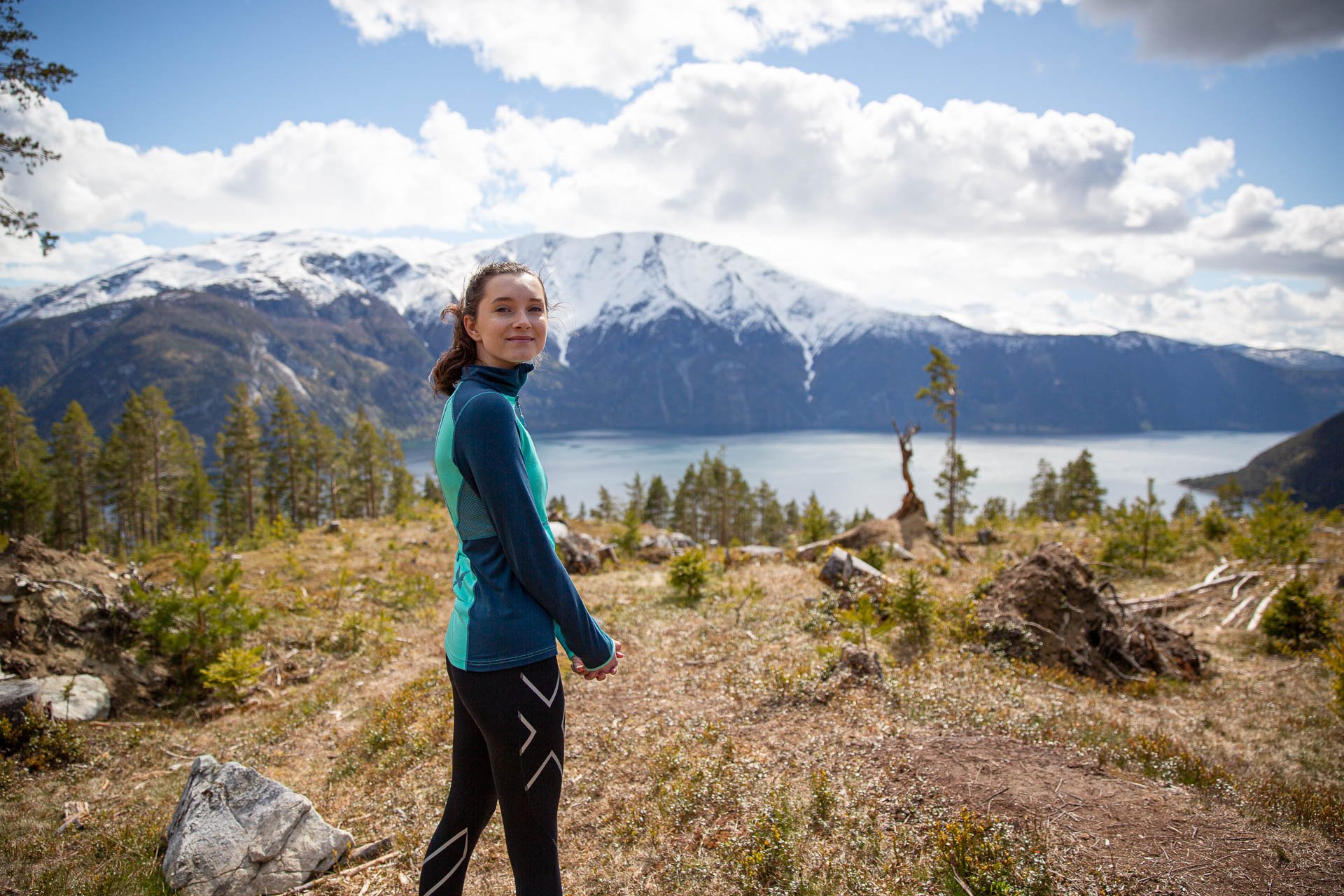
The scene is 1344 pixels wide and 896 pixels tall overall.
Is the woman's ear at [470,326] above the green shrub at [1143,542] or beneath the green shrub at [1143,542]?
above

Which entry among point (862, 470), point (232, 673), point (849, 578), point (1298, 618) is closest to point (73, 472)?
point (232, 673)

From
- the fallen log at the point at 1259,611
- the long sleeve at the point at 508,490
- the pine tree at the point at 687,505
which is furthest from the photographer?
the pine tree at the point at 687,505

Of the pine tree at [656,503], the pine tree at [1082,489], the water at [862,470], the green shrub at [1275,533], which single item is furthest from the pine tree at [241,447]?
the pine tree at [1082,489]

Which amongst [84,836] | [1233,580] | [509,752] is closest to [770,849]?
[509,752]

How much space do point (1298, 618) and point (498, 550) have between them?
12642mm

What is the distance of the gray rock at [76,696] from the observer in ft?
20.4

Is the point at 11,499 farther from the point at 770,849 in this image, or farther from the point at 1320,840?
the point at 1320,840

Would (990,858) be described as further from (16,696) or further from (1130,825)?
(16,696)

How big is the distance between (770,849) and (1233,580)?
44.3 ft

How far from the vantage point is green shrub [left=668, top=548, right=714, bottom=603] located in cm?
1132

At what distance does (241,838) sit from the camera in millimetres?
4051

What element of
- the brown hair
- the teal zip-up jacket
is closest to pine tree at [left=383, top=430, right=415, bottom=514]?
the brown hair

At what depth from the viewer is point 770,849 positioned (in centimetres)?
402

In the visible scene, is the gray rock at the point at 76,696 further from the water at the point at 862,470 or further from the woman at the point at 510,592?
the water at the point at 862,470
